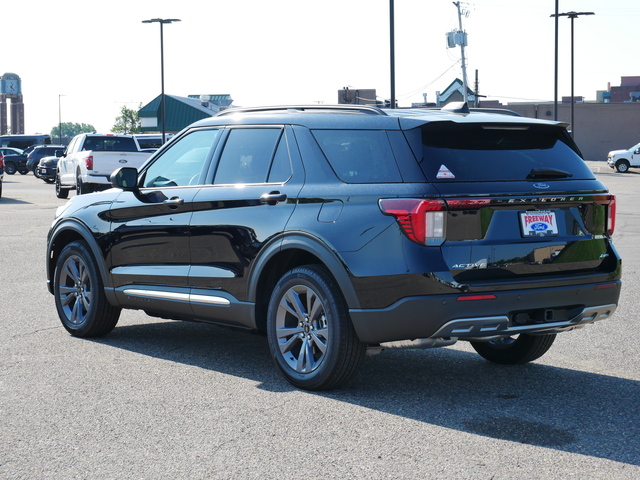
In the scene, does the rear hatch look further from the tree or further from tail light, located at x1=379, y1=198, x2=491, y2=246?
the tree

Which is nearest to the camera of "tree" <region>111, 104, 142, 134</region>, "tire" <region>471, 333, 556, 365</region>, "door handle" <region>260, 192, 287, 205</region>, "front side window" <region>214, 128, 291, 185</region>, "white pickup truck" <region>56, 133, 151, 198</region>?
"door handle" <region>260, 192, 287, 205</region>

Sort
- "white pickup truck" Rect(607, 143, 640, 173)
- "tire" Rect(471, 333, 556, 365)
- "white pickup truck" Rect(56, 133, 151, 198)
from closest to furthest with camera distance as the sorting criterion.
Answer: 1. "tire" Rect(471, 333, 556, 365)
2. "white pickup truck" Rect(56, 133, 151, 198)
3. "white pickup truck" Rect(607, 143, 640, 173)

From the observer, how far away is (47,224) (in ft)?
67.4

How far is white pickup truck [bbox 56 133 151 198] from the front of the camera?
27.6m

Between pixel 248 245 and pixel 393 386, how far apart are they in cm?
136

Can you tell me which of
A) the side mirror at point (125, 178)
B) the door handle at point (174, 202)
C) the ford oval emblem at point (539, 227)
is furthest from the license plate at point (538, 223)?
the side mirror at point (125, 178)

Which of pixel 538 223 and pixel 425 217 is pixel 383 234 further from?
pixel 538 223

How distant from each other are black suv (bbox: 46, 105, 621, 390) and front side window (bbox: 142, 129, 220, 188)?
0.08 ft

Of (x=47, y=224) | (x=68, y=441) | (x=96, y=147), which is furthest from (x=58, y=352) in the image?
(x=96, y=147)

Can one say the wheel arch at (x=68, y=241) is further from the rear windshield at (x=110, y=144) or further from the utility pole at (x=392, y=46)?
the rear windshield at (x=110, y=144)

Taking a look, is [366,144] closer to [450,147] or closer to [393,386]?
[450,147]

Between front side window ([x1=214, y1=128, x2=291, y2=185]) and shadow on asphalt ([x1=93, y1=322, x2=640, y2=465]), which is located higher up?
front side window ([x1=214, y1=128, x2=291, y2=185])

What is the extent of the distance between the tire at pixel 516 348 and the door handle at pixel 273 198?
1.84 m

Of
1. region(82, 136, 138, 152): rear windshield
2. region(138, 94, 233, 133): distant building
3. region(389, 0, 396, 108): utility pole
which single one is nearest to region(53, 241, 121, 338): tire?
region(389, 0, 396, 108): utility pole
